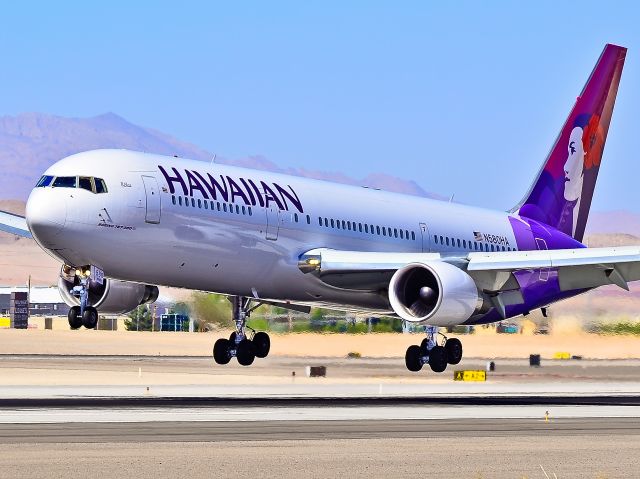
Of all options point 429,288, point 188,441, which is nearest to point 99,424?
point 188,441

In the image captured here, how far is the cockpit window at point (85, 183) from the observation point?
37.7 meters

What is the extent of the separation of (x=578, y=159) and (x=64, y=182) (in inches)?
997

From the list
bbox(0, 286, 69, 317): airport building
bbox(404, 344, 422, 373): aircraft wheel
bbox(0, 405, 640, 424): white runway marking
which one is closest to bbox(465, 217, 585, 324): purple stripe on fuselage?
bbox(404, 344, 422, 373): aircraft wheel

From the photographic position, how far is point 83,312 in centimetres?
3750

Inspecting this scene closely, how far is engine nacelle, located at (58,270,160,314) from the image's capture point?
43281mm

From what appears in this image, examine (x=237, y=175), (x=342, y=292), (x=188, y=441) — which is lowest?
→ (x=188, y=441)

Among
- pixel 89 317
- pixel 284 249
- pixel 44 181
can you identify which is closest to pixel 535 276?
pixel 284 249

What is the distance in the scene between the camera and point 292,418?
3120cm

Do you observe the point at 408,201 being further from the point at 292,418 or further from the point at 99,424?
the point at 99,424

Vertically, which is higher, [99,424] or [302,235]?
[302,235]

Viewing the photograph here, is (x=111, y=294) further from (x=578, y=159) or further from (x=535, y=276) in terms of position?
(x=578, y=159)

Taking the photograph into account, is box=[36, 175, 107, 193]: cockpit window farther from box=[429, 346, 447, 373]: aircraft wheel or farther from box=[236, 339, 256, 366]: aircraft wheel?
box=[429, 346, 447, 373]: aircraft wheel

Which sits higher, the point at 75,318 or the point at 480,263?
the point at 480,263

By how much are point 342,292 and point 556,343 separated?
67.8 feet
